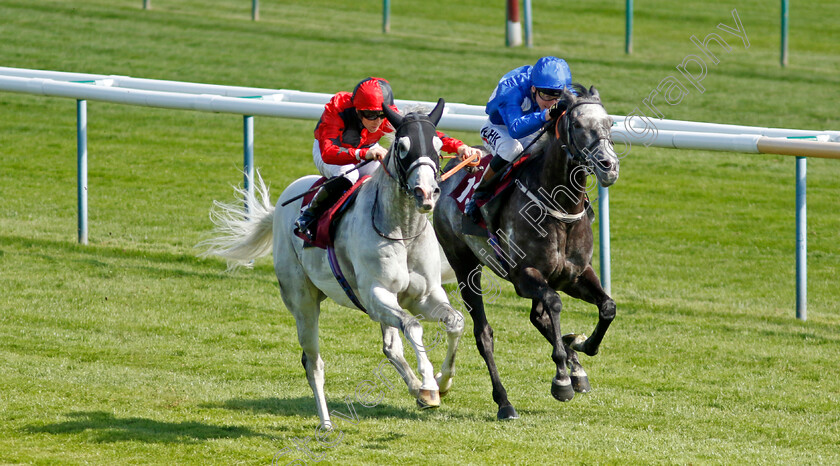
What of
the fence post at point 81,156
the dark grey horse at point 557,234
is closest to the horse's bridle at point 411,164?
the dark grey horse at point 557,234

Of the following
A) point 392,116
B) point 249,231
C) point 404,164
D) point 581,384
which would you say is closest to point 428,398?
point 404,164

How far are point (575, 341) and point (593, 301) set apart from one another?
0.90 ft

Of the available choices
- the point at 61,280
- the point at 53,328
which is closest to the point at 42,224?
the point at 61,280

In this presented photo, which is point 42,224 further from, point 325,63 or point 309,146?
point 325,63

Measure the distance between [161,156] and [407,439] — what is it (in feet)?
30.7

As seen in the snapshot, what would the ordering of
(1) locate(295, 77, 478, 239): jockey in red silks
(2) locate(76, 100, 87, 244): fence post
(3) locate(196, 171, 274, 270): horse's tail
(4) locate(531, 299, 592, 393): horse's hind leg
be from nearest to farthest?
(1) locate(295, 77, 478, 239): jockey in red silks
(4) locate(531, 299, 592, 393): horse's hind leg
(3) locate(196, 171, 274, 270): horse's tail
(2) locate(76, 100, 87, 244): fence post

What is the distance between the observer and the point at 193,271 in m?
9.71

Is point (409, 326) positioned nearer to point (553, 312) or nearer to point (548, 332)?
point (553, 312)

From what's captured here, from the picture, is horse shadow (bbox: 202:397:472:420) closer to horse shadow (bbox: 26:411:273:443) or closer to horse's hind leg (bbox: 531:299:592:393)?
horse shadow (bbox: 26:411:273:443)

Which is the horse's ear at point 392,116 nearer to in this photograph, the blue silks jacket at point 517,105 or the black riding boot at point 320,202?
the black riding boot at point 320,202

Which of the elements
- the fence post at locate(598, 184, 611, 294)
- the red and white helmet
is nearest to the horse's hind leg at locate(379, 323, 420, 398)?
the red and white helmet

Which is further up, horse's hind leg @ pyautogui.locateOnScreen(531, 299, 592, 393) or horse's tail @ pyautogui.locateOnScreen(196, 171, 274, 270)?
horse's tail @ pyautogui.locateOnScreen(196, 171, 274, 270)

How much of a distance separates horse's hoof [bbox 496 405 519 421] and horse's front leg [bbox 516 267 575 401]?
1.64 ft

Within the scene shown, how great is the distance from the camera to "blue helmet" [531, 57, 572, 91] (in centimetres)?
598
